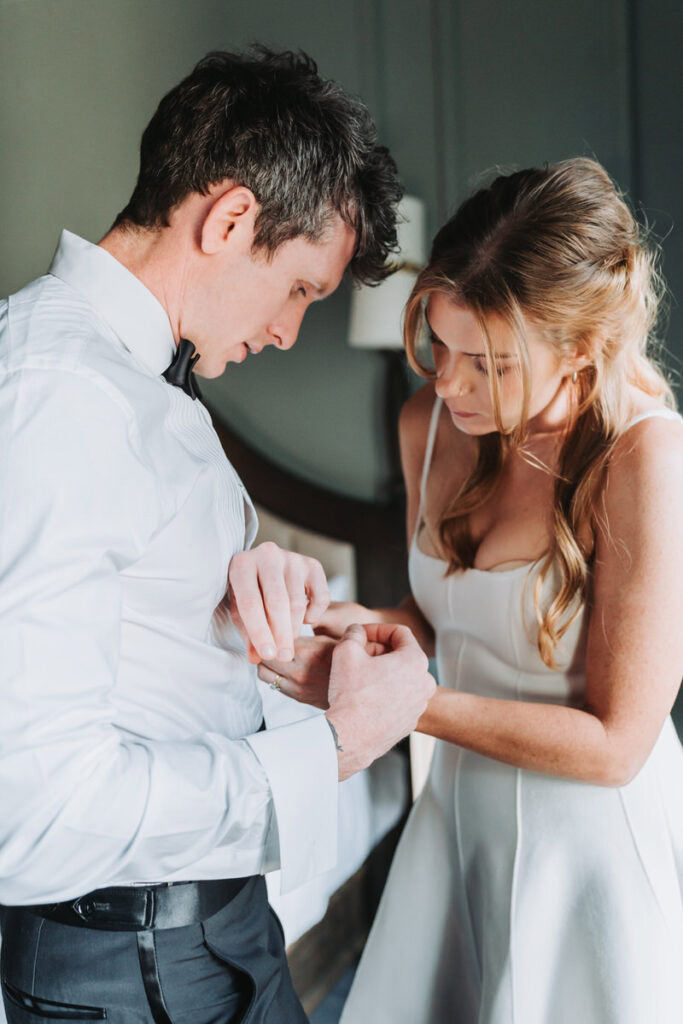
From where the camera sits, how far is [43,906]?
822 mm

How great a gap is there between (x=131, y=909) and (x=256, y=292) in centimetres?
62

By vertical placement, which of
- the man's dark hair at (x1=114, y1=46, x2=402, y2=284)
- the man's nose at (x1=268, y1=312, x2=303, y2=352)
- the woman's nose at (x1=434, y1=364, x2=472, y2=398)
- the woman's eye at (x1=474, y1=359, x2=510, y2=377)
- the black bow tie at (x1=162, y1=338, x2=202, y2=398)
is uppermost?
the man's dark hair at (x1=114, y1=46, x2=402, y2=284)

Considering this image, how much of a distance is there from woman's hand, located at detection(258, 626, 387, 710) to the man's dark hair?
0.45m

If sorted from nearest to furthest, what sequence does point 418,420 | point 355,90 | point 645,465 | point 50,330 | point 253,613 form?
point 50,330, point 253,613, point 645,465, point 418,420, point 355,90

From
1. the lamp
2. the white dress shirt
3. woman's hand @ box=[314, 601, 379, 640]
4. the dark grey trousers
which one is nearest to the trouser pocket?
the dark grey trousers

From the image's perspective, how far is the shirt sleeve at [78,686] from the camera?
62cm

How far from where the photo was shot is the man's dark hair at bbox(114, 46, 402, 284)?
90cm

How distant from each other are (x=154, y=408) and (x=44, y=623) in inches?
9.6

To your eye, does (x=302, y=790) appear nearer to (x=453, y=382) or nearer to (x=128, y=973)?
(x=128, y=973)

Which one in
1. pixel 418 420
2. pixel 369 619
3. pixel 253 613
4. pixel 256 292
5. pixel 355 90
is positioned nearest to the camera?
pixel 253 613

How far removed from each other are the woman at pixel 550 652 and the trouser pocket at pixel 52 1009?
1.60 feet

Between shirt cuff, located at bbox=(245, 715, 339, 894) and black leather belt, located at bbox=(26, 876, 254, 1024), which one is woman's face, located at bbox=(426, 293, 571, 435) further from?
black leather belt, located at bbox=(26, 876, 254, 1024)

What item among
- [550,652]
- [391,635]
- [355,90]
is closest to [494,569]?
[550,652]

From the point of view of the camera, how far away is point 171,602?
0.81 meters
